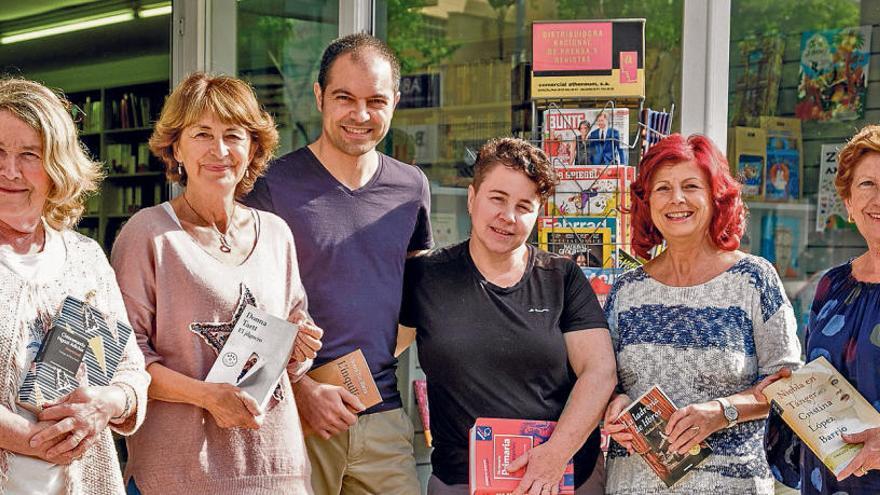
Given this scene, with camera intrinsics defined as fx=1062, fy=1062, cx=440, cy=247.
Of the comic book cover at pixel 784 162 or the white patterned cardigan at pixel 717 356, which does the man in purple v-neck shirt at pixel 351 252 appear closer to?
the white patterned cardigan at pixel 717 356

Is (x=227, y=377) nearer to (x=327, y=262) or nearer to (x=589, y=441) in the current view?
(x=327, y=262)

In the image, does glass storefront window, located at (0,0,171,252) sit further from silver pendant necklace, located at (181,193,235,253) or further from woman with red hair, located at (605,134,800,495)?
woman with red hair, located at (605,134,800,495)

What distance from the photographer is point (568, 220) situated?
3.73 meters

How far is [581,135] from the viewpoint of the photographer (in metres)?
3.71

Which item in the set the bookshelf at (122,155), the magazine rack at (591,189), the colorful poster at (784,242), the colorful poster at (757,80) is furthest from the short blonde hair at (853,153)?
the bookshelf at (122,155)

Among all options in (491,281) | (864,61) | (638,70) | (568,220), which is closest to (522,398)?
(491,281)

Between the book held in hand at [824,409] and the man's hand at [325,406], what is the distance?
1.18 m

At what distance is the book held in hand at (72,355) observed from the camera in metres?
2.33

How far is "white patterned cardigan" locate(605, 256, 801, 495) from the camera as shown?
2914 millimetres

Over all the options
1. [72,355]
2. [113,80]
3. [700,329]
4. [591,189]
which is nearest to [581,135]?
[591,189]

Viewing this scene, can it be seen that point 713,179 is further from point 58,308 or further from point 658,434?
point 58,308

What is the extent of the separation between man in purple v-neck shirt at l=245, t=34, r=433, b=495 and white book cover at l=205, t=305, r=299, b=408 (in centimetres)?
37

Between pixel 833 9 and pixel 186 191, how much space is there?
2932mm

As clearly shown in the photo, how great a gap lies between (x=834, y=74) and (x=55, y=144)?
3301 mm
